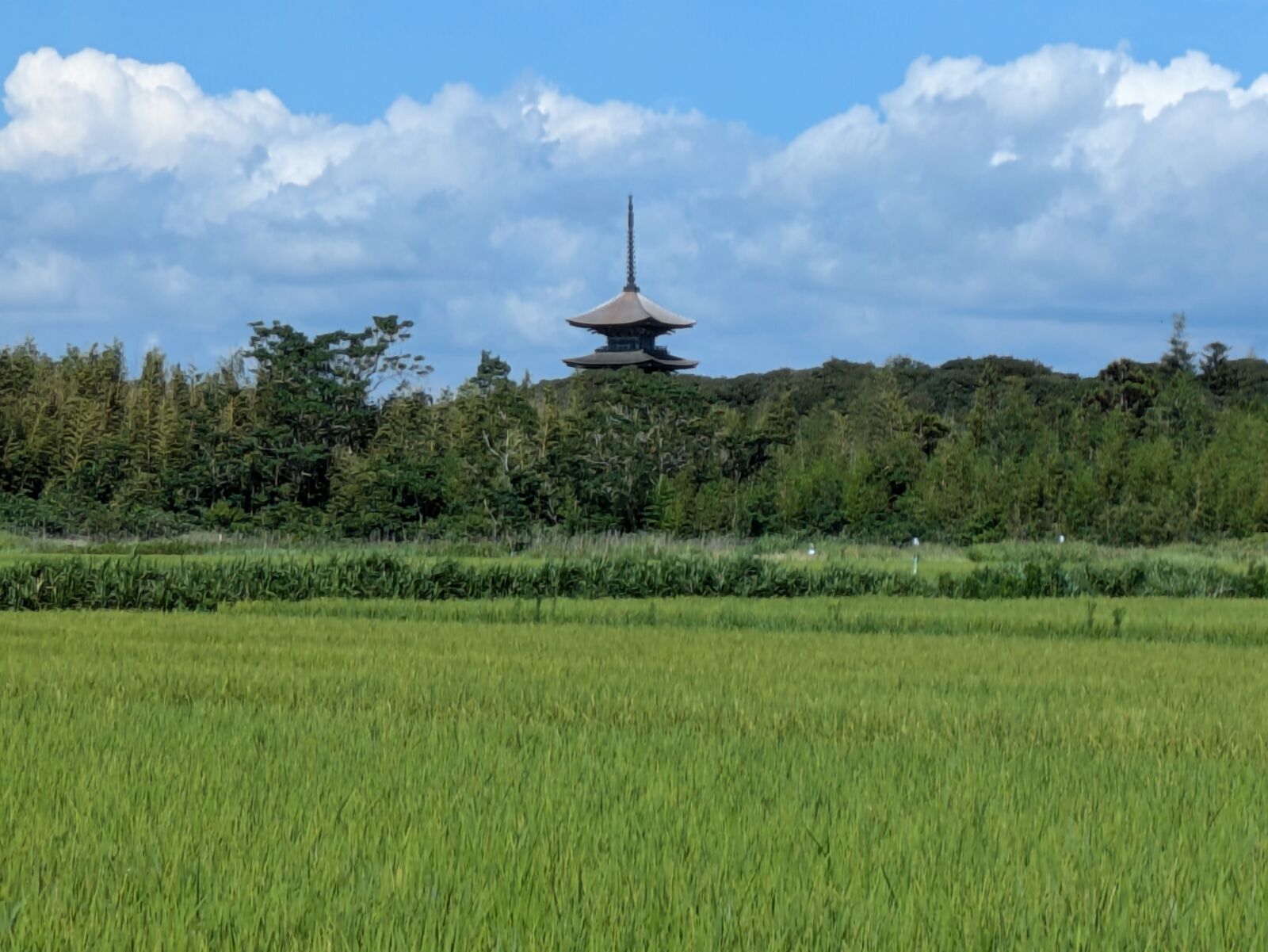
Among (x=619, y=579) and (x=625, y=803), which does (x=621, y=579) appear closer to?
(x=619, y=579)

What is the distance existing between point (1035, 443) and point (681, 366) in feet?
55.0

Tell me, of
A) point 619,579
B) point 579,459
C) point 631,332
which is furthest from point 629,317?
point 619,579

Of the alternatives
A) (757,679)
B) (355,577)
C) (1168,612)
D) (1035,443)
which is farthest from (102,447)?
(757,679)

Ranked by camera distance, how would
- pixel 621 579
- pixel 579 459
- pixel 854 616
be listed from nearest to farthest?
pixel 854 616
pixel 621 579
pixel 579 459

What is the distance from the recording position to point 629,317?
4734 cm

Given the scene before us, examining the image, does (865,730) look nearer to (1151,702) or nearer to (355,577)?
(1151,702)

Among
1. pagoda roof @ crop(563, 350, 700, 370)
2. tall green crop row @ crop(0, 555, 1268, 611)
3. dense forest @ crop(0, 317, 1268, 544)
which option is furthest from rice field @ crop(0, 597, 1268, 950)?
pagoda roof @ crop(563, 350, 700, 370)

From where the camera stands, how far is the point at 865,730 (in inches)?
248

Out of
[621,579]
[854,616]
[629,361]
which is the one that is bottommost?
[854,616]

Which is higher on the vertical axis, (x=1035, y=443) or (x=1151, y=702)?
(x=1035, y=443)

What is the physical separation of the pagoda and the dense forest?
314 inches

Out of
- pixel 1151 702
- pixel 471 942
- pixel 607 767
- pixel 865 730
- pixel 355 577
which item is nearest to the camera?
pixel 471 942

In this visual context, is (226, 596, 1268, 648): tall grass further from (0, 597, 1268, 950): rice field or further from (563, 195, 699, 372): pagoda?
(563, 195, 699, 372): pagoda

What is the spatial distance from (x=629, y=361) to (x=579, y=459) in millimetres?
15661
